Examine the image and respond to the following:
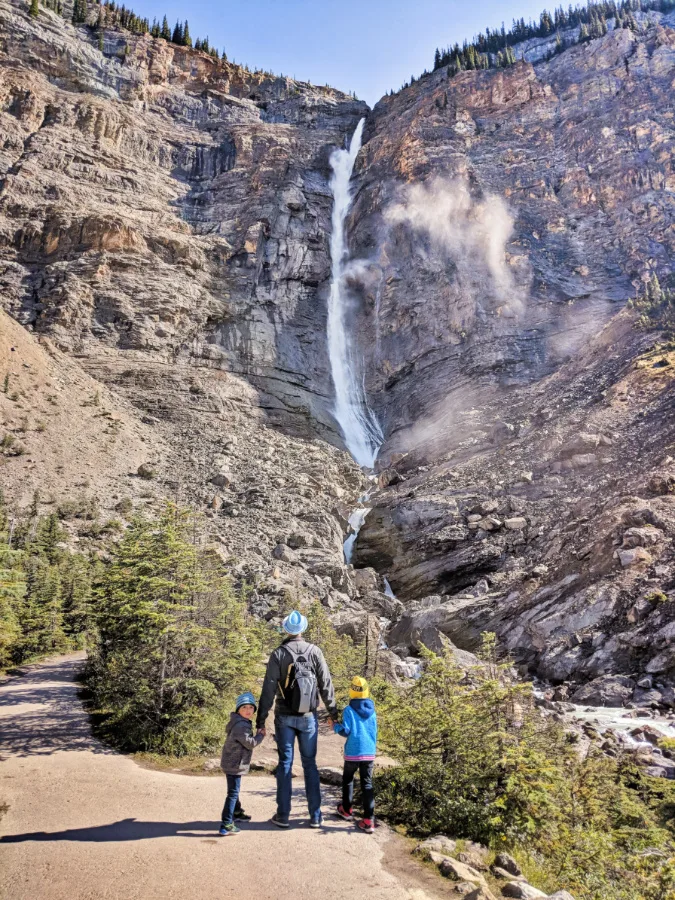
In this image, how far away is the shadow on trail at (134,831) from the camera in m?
5.04

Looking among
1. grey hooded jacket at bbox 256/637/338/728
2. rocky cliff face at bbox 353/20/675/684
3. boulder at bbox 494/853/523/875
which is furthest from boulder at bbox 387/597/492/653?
grey hooded jacket at bbox 256/637/338/728

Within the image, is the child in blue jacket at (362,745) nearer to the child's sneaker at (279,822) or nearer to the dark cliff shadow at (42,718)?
the child's sneaker at (279,822)

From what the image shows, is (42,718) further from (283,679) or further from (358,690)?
(358,690)

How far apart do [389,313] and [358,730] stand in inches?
2392

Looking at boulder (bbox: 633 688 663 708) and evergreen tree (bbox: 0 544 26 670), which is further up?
evergreen tree (bbox: 0 544 26 670)

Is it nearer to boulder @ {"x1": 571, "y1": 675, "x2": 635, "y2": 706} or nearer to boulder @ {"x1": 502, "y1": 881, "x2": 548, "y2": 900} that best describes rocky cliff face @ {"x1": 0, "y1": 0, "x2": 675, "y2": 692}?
boulder @ {"x1": 571, "y1": 675, "x2": 635, "y2": 706}

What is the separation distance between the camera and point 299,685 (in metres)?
5.36

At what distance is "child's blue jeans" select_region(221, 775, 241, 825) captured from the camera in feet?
17.3

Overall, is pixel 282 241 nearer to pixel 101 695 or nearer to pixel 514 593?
pixel 514 593

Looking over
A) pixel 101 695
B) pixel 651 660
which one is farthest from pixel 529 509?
pixel 101 695

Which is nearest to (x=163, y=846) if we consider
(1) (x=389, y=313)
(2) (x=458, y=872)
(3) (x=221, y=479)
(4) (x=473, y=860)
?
(2) (x=458, y=872)

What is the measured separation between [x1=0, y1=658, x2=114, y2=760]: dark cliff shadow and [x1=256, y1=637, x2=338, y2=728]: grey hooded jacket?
4.71 m

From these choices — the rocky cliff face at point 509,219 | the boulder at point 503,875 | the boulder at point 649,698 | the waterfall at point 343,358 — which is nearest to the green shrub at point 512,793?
the boulder at point 503,875

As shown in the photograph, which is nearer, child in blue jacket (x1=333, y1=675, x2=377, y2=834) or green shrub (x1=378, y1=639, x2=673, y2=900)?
child in blue jacket (x1=333, y1=675, x2=377, y2=834)
